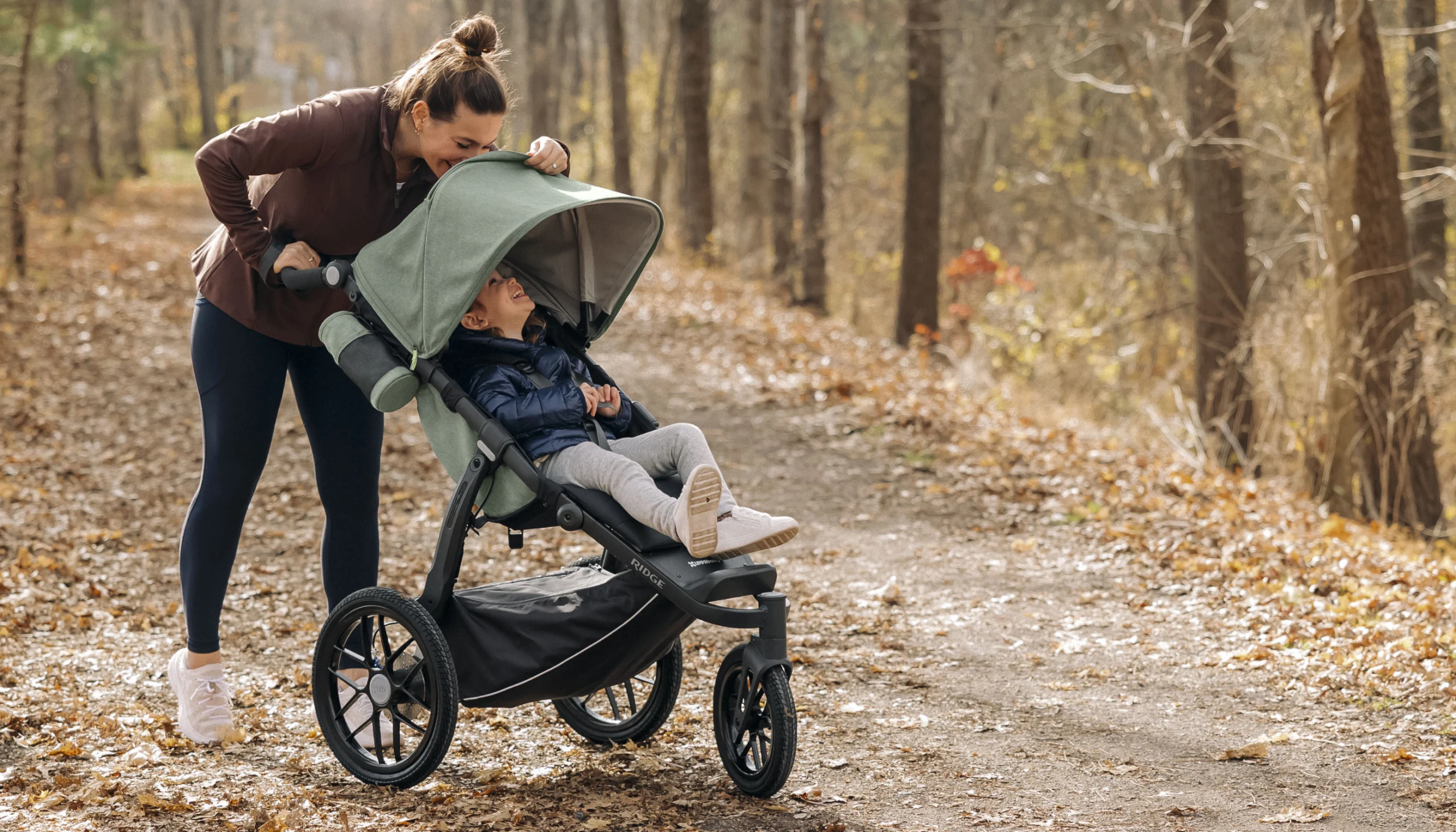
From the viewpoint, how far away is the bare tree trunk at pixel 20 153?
12.7 metres

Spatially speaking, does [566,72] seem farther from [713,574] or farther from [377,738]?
[713,574]

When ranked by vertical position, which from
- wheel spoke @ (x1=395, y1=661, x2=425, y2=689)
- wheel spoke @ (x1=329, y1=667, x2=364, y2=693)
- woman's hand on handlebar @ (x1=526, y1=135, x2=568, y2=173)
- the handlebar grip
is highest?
woman's hand on handlebar @ (x1=526, y1=135, x2=568, y2=173)

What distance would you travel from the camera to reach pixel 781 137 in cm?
1786

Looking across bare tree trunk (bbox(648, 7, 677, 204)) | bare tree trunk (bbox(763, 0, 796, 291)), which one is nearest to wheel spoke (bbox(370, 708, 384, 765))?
bare tree trunk (bbox(763, 0, 796, 291))

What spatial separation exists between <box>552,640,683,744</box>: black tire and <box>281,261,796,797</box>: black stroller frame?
0.56 feet

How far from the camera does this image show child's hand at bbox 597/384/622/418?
147 inches

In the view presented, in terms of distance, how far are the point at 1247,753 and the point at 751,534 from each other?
190cm

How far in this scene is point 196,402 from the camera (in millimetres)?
9812

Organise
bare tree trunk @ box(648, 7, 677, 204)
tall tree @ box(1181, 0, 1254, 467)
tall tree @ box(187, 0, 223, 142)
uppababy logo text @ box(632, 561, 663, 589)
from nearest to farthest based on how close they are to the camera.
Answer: uppababy logo text @ box(632, 561, 663, 589)
tall tree @ box(1181, 0, 1254, 467)
bare tree trunk @ box(648, 7, 677, 204)
tall tree @ box(187, 0, 223, 142)

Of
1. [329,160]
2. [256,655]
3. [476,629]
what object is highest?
[329,160]

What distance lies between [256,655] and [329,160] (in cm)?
232

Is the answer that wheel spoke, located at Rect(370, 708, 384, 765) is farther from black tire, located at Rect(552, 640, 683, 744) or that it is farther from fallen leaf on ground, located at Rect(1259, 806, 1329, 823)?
fallen leaf on ground, located at Rect(1259, 806, 1329, 823)

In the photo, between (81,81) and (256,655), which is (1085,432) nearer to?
(256,655)

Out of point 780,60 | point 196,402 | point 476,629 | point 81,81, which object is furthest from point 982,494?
point 81,81
